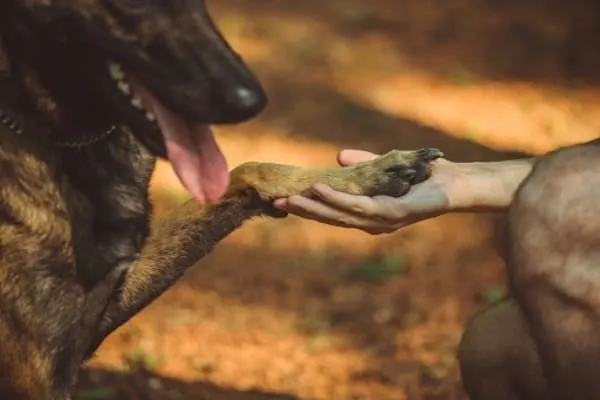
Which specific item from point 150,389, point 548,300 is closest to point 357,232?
point 150,389

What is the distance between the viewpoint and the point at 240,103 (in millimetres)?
2566

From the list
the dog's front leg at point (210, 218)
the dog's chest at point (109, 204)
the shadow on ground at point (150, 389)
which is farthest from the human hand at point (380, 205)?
the shadow on ground at point (150, 389)

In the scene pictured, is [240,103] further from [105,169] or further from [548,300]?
[548,300]

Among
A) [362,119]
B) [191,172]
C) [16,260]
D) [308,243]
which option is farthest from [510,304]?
[362,119]

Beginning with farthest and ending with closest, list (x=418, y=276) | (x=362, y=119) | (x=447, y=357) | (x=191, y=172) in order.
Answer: (x=362, y=119) → (x=418, y=276) → (x=447, y=357) → (x=191, y=172)

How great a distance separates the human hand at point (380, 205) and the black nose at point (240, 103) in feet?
1.44

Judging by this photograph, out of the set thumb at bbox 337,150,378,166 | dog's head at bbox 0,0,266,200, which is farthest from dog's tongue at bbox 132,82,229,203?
thumb at bbox 337,150,378,166

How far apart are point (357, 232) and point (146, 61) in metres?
2.68

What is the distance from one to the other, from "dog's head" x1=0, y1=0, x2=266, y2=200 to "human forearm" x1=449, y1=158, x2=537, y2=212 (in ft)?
2.24

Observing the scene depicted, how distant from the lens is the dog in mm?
2562

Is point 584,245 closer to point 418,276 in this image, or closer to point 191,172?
point 191,172

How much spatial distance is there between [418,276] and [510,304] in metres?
1.73

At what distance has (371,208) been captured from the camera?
2910 mm

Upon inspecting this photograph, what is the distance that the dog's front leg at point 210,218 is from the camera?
3.16 metres
